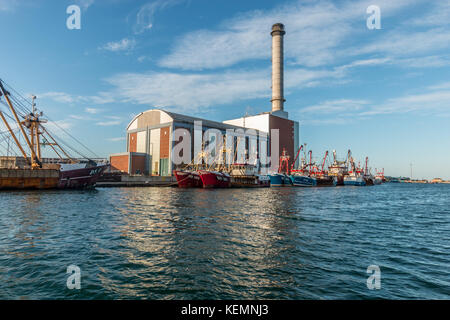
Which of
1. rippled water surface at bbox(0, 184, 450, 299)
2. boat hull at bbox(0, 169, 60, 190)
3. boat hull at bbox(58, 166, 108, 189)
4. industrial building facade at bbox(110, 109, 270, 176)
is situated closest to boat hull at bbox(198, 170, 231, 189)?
industrial building facade at bbox(110, 109, 270, 176)

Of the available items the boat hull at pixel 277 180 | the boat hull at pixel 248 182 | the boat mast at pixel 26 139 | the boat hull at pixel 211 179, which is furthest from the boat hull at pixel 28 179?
the boat hull at pixel 277 180

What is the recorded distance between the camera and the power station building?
8225cm

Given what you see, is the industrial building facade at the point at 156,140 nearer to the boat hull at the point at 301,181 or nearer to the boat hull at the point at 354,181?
the boat hull at the point at 301,181

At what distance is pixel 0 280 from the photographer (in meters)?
8.37

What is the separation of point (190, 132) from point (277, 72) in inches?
2307

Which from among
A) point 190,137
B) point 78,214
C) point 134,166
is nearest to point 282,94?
point 190,137

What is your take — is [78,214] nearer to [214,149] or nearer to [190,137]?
[190,137]

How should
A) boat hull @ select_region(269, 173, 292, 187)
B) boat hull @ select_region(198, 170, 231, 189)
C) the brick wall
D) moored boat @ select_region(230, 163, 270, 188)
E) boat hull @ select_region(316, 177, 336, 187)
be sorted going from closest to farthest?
boat hull @ select_region(198, 170, 231, 189)
moored boat @ select_region(230, 163, 270, 188)
boat hull @ select_region(269, 173, 292, 187)
the brick wall
boat hull @ select_region(316, 177, 336, 187)

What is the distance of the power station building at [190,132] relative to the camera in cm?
8225

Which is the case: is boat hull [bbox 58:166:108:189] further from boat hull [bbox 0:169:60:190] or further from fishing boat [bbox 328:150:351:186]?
fishing boat [bbox 328:150:351:186]

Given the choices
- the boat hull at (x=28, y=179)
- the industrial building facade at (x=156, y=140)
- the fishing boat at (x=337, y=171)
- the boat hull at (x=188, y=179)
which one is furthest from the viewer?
the fishing boat at (x=337, y=171)

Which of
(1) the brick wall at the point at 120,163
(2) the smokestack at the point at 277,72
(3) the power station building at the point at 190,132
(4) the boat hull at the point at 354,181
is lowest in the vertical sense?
(4) the boat hull at the point at 354,181

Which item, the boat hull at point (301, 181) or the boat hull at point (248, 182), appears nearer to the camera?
the boat hull at point (248, 182)

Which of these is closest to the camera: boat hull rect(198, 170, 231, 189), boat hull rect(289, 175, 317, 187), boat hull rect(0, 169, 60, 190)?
boat hull rect(0, 169, 60, 190)
